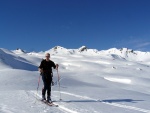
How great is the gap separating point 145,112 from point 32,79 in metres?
15.8

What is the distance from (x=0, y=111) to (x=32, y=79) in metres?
15.7

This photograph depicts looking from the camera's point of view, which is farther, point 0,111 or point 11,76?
point 11,76

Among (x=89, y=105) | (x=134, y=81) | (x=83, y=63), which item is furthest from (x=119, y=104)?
(x=83, y=63)

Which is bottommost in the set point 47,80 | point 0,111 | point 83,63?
point 0,111

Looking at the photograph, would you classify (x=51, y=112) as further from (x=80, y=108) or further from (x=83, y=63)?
(x=83, y=63)

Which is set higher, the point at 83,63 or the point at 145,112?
the point at 83,63

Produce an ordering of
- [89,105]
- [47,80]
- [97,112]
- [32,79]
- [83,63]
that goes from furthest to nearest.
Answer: [83,63], [32,79], [47,80], [89,105], [97,112]

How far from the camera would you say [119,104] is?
12.3 metres

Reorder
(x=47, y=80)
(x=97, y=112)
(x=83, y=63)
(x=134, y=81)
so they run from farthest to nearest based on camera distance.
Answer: (x=83, y=63)
(x=134, y=81)
(x=47, y=80)
(x=97, y=112)

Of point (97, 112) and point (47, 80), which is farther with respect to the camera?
point (47, 80)

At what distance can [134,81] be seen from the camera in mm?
50875

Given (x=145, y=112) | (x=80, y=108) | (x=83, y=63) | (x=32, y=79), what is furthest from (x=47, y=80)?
(x=83, y=63)

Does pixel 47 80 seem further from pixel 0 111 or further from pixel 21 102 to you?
pixel 0 111

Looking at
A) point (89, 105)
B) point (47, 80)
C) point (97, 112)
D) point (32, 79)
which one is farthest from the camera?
point (32, 79)
